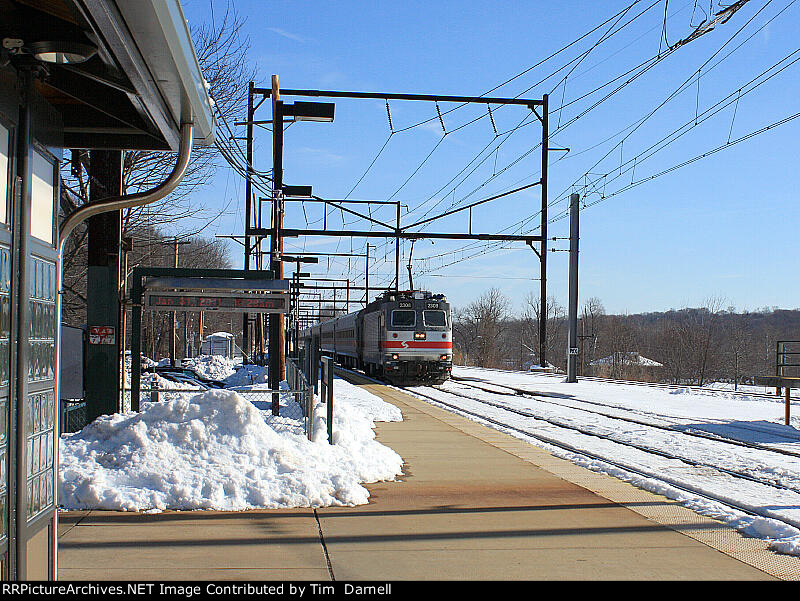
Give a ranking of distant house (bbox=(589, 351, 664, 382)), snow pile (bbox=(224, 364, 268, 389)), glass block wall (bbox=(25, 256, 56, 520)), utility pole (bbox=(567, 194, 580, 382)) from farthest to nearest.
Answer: distant house (bbox=(589, 351, 664, 382))
utility pole (bbox=(567, 194, 580, 382))
snow pile (bbox=(224, 364, 268, 389))
glass block wall (bbox=(25, 256, 56, 520))

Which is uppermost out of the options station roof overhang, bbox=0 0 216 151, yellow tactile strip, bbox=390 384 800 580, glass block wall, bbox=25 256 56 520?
station roof overhang, bbox=0 0 216 151

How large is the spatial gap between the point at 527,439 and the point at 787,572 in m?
8.39

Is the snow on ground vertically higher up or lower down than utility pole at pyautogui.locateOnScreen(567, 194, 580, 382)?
lower down

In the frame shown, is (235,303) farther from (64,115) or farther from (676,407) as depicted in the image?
(676,407)

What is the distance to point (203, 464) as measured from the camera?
327 inches

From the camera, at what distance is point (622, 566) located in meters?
5.98

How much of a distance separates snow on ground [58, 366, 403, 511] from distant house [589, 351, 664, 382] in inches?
1901

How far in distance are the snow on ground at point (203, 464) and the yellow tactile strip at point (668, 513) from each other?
2320 millimetres

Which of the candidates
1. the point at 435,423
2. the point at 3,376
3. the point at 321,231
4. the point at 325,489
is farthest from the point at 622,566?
the point at 321,231

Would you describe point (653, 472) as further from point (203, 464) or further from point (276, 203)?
point (276, 203)

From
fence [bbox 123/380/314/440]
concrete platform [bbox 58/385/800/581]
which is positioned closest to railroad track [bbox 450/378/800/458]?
concrete platform [bbox 58/385/800/581]

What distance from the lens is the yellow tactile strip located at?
6.18m

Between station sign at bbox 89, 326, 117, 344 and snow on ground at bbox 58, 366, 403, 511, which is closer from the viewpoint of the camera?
snow on ground at bbox 58, 366, 403, 511

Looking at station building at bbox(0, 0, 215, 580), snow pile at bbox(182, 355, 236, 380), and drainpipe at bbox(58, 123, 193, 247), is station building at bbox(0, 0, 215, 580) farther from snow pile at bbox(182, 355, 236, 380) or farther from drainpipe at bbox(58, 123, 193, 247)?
snow pile at bbox(182, 355, 236, 380)
